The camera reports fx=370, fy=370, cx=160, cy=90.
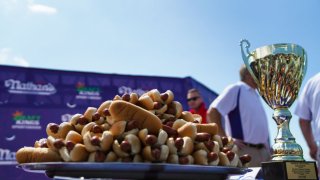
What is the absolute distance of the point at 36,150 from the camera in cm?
81

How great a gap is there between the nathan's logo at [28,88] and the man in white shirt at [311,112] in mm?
3471

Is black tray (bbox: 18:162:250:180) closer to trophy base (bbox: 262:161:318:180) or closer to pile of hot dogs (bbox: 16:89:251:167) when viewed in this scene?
pile of hot dogs (bbox: 16:89:251:167)

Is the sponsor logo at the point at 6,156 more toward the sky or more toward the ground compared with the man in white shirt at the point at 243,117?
more toward the ground

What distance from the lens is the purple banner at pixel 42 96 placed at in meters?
4.58

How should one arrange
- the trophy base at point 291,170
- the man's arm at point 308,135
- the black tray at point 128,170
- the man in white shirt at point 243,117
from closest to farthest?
the black tray at point 128,170 < the trophy base at point 291,170 < the man's arm at point 308,135 < the man in white shirt at point 243,117

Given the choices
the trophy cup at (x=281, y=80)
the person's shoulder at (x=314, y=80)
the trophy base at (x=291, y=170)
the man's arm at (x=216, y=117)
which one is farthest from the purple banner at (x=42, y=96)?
the trophy base at (x=291, y=170)

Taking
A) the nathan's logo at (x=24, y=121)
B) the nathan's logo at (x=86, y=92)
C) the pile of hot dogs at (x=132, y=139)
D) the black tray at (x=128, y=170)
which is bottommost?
the black tray at (x=128, y=170)

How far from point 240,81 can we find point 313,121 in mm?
605

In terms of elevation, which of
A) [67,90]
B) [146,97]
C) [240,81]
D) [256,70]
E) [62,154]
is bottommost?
[62,154]

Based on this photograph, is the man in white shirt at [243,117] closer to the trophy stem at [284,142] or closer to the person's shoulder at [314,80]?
the person's shoulder at [314,80]

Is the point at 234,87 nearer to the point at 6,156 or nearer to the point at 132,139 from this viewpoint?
the point at 132,139

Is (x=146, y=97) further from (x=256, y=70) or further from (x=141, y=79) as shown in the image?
(x=141, y=79)

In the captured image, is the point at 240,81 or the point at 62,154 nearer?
the point at 62,154

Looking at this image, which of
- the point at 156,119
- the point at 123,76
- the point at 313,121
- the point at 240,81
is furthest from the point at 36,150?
the point at 123,76
